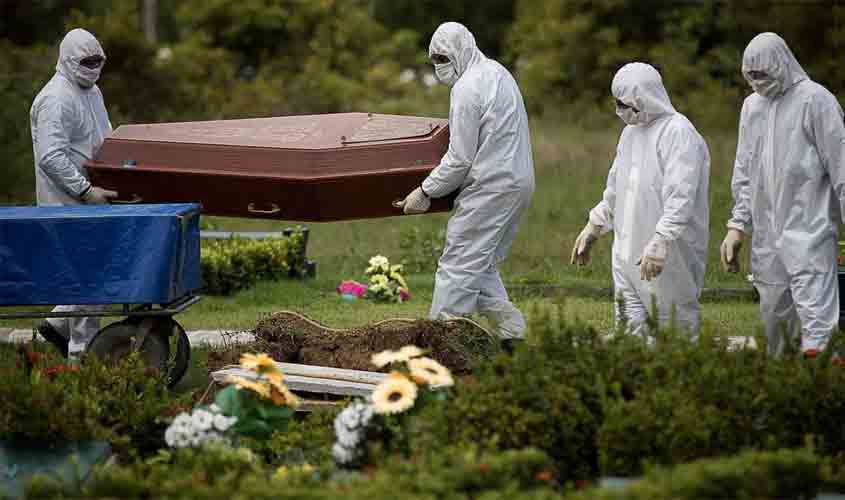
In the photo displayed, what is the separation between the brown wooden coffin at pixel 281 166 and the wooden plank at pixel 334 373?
122 cm

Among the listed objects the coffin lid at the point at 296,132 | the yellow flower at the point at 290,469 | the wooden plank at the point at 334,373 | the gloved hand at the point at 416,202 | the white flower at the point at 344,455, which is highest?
the coffin lid at the point at 296,132

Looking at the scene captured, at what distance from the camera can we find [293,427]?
5926mm

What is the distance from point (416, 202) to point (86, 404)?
2687 mm

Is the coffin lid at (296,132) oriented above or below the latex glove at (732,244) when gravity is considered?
above

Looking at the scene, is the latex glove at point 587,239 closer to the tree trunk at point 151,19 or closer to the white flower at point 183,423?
the white flower at point 183,423

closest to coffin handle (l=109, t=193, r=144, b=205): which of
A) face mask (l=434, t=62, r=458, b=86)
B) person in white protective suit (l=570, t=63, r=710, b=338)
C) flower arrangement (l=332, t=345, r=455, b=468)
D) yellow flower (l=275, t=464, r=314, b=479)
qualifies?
face mask (l=434, t=62, r=458, b=86)

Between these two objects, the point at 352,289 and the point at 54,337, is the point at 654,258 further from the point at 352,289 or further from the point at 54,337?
the point at 352,289

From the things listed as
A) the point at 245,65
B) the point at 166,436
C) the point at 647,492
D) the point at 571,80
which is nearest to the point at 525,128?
the point at 166,436

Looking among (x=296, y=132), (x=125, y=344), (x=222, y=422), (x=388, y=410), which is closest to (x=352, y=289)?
(x=296, y=132)

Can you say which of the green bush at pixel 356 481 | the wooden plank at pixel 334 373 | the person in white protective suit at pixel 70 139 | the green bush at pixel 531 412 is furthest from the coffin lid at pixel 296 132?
the green bush at pixel 356 481

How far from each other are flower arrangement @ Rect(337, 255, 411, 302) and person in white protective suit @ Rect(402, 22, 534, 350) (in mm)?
2832

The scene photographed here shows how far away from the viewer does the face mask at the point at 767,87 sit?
23.3 ft

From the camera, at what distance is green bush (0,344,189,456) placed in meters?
5.70

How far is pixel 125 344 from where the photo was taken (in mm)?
7496
